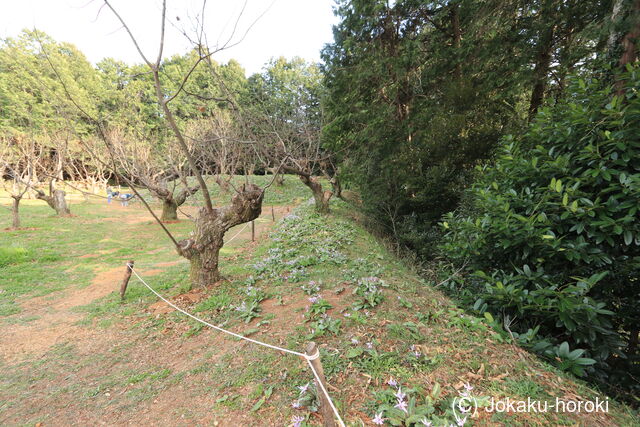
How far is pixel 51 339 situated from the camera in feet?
13.4

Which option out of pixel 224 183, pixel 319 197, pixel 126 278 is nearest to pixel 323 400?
pixel 126 278

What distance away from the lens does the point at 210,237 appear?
4812 mm

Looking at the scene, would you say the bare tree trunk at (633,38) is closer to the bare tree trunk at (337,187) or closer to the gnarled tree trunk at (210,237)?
the gnarled tree trunk at (210,237)

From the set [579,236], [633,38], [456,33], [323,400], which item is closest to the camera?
[323,400]

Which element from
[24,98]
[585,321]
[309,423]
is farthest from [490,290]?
[24,98]

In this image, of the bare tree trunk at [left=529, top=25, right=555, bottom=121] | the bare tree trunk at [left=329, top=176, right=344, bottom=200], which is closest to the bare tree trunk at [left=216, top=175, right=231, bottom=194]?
the bare tree trunk at [left=529, top=25, right=555, bottom=121]

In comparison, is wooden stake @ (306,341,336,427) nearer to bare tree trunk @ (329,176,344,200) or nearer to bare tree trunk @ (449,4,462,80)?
bare tree trunk @ (449,4,462,80)

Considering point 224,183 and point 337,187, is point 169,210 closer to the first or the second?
point 224,183

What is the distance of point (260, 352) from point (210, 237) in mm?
2599

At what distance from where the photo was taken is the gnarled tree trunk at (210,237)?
4762 millimetres

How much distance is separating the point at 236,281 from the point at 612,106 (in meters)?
5.93

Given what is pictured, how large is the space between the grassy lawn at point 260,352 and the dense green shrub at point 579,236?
0.52 metres

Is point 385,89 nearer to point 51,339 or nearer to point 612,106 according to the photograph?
point 612,106

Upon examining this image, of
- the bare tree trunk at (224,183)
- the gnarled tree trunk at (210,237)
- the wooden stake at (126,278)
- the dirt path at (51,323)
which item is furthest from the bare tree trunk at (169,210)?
the gnarled tree trunk at (210,237)
